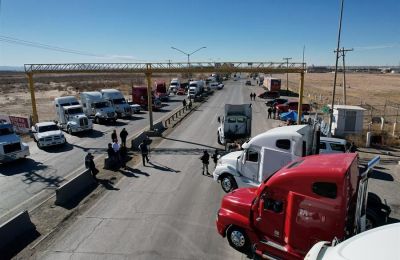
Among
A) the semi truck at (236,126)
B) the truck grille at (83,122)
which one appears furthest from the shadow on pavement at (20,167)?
the semi truck at (236,126)

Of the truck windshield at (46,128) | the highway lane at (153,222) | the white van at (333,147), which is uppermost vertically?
the white van at (333,147)

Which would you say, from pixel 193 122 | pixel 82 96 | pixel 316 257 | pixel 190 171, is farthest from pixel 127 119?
pixel 316 257

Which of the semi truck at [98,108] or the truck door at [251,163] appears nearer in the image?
the truck door at [251,163]

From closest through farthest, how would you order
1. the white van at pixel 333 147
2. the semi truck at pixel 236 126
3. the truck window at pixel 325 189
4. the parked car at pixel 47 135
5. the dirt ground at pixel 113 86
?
the truck window at pixel 325 189 < the white van at pixel 333 147 < the semi truck at pixel 236 126 < the parked car at pixel 47 135 < the dirt ground at pixel 113 86

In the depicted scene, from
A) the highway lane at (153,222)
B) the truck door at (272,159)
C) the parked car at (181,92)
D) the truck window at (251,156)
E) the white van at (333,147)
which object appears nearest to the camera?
the highway lane at (153,222)

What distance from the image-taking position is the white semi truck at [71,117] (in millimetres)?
29188

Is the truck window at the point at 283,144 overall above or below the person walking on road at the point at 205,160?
above

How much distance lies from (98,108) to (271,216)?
95.7 ft

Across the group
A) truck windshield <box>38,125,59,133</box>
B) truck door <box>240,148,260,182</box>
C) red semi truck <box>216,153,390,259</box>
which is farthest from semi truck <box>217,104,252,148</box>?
red semi truck <box>216,153,390,259</box>

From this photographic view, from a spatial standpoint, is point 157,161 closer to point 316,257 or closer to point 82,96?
point 316,257

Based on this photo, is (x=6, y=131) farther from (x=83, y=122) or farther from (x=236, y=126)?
(x=236, y=126)

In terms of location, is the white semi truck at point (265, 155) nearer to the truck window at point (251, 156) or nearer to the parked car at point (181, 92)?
the truck window at point (251, 156)

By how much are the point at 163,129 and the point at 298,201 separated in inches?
934

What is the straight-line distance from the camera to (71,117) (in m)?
29.8
